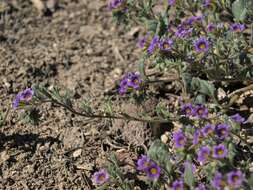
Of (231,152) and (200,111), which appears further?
(200,111)

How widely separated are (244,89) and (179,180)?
125 centimetres

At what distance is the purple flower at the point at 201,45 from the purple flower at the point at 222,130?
0.67m

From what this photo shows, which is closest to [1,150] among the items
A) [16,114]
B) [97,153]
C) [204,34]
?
[16,114]

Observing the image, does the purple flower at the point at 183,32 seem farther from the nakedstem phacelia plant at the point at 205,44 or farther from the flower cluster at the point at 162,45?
the flower cluster at the point at 162,45

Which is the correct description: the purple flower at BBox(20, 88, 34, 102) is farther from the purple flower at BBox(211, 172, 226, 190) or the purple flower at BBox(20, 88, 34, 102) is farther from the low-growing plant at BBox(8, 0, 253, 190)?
the purple flower at BBox(211, 172, 226, 190)

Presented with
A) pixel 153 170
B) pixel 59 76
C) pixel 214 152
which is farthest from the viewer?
pixel 59 76

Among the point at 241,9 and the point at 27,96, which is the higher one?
the point at 241,9

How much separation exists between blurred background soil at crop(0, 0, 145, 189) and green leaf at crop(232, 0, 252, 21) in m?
1.12

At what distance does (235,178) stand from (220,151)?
0.20 m

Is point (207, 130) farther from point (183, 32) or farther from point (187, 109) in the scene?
point (183, 32)

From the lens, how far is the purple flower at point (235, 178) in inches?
119

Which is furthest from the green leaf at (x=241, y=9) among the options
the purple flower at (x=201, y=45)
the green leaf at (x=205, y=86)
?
the green leaf at (x=205, y=86)

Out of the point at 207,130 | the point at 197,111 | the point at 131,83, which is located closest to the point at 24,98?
the point at 131,83

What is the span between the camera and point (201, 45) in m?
3.82
